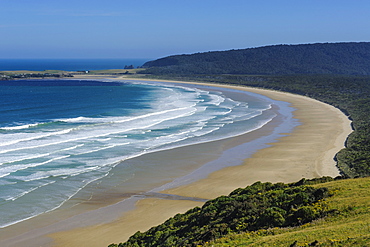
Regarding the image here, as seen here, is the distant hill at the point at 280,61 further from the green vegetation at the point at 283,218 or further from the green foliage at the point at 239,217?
the green foliage at the point at 239,217

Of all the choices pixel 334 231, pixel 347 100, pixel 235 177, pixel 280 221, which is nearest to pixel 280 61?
pixel 347 100

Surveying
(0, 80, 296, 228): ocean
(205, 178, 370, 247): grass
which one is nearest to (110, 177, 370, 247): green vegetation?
(205, 178, 370, 247): grass

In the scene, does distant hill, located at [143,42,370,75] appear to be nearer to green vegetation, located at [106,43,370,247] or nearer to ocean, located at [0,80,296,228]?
ocean, located at [0,80,296,228]

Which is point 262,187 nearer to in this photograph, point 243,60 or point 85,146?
point 85,146

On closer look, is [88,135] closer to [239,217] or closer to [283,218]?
[239,217]

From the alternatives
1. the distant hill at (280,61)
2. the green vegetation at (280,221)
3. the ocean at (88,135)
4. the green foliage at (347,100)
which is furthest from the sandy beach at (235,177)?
the distant hill at (280,61)
